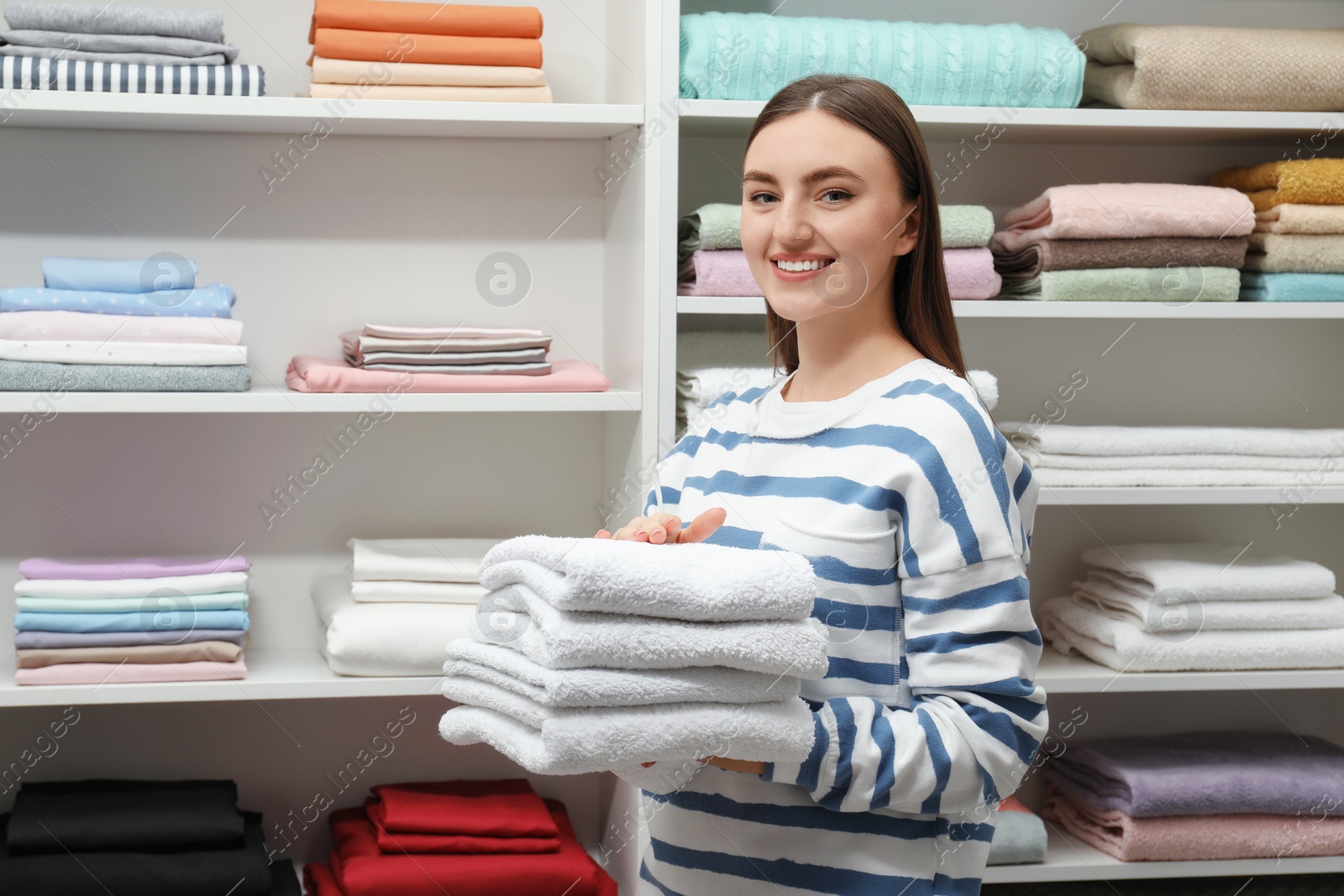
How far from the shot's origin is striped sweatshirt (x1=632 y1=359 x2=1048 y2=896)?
865mm

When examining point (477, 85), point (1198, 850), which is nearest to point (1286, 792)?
point (1198, 850)

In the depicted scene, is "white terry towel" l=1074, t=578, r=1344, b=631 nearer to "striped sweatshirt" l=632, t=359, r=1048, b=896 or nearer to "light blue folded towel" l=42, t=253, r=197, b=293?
"striped sweatshirt" l=632, t=359, r=1048, b=896

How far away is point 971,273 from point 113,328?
43.2 inches

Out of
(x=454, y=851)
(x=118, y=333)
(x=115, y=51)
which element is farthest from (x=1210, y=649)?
(x=115, y=51)

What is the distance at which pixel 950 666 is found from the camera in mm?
872

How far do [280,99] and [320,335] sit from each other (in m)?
0.38

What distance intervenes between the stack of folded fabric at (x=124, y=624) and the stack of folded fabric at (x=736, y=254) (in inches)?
28.3

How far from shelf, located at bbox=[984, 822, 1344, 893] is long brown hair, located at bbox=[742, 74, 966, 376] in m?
0.94

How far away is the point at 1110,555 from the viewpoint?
1.76 meters

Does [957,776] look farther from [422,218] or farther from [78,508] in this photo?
[78,508]

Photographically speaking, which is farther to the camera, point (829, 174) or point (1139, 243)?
point (1139, 243)

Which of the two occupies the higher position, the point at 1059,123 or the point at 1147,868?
the point at 1059,123

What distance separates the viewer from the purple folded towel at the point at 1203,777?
1.65 m

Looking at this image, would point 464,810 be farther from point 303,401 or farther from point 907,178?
point 907,178
